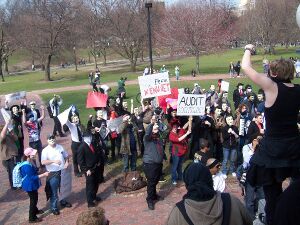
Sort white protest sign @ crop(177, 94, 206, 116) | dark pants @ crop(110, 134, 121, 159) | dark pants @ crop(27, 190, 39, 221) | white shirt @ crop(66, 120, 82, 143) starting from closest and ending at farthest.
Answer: dark pants @ crop(27, 190, 39, 221) → white protest sign @ crop(177, 94, 206, 116) → white shirt @ crop(66, 120, 82, 143) → dark pants @ crop(110, 134, 121, 159)

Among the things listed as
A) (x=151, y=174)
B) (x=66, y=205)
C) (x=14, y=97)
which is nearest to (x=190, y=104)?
(x=151, y=174)

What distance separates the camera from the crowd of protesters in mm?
3371

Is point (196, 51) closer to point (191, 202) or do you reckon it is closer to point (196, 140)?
point (196, 140)

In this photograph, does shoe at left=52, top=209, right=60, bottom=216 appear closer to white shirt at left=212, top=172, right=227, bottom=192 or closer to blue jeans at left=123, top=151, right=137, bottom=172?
blue jeans at left=123, top=151, right=137, bottom=172

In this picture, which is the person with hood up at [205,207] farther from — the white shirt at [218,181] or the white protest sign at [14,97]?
the white protest sign at [14,97]

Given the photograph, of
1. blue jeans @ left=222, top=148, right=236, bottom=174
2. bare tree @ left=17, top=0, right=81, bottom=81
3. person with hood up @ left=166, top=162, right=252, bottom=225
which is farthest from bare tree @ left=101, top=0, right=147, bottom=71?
person with hood up @ left=166, top=162, right=252, bottom=225

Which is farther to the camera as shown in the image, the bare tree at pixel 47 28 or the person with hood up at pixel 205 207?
the bare tree at pixel 47 28

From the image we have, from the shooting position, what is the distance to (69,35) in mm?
53562

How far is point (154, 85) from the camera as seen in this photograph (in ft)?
42.4

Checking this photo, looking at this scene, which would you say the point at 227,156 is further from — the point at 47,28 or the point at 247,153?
the point at 47,28

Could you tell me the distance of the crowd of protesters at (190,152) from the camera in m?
3.37

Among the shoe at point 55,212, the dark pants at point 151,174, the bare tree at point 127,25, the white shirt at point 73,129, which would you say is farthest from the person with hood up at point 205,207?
the bare tree at point 127,25

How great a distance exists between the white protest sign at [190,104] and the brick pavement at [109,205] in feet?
5.99

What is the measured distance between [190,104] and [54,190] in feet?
12.8
